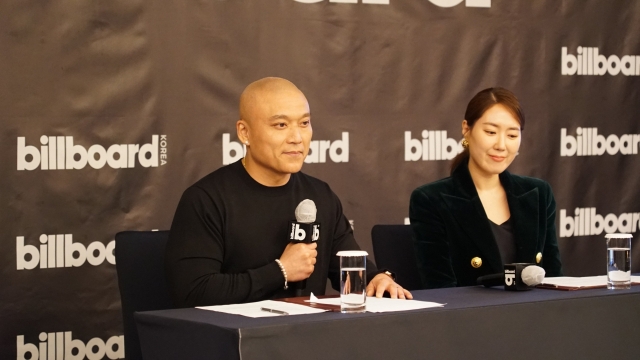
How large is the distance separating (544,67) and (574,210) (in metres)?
0.85

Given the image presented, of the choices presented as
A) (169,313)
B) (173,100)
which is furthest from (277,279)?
(173,100)

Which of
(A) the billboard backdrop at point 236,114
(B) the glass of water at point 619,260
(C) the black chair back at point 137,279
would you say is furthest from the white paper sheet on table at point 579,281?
(A) the billboard backdrop at point 236,114

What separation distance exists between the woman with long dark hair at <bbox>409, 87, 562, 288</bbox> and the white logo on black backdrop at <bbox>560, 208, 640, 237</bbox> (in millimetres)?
1649

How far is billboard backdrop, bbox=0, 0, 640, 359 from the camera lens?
4203mm

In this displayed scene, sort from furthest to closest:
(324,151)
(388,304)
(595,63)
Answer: (595,63), (324,151), (388,304)

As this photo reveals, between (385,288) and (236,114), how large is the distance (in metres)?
1.91

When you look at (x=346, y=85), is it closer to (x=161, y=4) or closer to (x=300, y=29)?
(x=300, y=29)

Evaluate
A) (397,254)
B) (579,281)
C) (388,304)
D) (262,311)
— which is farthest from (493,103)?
(262,311)

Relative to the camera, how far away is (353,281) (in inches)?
100

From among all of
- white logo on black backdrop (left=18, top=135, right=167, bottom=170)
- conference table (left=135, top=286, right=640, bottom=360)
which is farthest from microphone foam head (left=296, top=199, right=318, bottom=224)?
white logo on black backdrop (left=18, top=135, right=167, bottom=170)

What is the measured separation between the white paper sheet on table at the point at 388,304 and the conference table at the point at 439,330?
0.06m

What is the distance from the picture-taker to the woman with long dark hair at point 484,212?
3.71 m

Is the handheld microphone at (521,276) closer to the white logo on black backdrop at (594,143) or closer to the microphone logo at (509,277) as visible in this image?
the microphone logo at (509,277)

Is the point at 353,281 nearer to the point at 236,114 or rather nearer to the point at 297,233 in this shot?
the point at 297,233
